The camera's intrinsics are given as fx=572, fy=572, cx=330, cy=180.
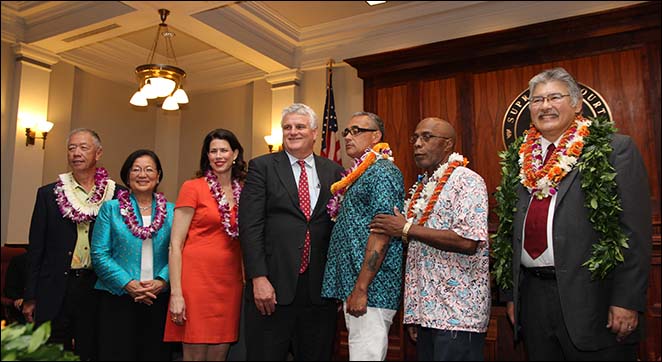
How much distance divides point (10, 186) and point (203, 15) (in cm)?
291

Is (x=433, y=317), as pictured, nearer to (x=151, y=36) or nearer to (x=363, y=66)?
(x=363, y=66)

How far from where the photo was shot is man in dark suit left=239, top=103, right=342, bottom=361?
248 cm

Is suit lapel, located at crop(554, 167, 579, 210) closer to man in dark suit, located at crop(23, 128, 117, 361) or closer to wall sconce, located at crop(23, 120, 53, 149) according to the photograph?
man in dark suit, located at crop(23, 128, 117, 361)

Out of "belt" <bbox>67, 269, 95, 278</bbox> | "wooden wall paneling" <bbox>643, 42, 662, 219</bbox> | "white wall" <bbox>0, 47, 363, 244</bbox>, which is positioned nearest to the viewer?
"belt" <bbox>67, 269, 95, 278</bbox>

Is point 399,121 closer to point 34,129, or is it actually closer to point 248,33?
point 248,33

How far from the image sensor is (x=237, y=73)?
8.24 metres

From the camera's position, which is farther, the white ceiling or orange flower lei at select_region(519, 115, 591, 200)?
the white ceiling

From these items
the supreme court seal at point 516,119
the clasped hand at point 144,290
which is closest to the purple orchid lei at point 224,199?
the clasped hand at point 144,290

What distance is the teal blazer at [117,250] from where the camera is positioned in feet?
9.38

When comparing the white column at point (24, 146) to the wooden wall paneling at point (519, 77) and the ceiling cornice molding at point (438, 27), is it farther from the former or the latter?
the wooden wall paneling at point (519, 77)

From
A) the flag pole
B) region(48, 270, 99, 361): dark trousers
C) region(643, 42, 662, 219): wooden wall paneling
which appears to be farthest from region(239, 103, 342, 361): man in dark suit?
the flag pole

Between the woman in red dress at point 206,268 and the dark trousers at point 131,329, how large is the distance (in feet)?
0.52

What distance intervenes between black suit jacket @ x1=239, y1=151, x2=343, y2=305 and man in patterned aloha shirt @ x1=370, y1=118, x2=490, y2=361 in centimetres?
38

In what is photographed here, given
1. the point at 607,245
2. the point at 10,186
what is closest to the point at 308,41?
the point at 10,186
